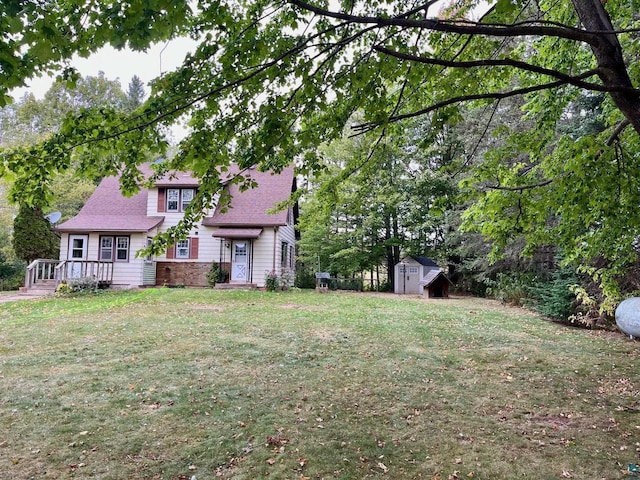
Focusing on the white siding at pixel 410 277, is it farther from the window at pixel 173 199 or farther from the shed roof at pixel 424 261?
the window at pixel 173 199

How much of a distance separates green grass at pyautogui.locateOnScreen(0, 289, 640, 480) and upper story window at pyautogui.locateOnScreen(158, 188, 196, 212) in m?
10.8

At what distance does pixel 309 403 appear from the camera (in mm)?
4402

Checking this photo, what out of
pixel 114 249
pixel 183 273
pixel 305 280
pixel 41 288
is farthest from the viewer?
pixel 305 280

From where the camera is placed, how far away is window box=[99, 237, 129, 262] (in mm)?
18016

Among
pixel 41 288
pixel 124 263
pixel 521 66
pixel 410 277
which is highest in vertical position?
pixel 521 66

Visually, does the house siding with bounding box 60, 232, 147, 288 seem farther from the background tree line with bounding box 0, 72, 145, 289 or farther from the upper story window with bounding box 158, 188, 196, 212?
the background tree line with bounding box 0, 72, 145, 289

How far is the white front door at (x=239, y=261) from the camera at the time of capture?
1828cm

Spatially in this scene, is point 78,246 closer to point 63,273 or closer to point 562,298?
point 63,273

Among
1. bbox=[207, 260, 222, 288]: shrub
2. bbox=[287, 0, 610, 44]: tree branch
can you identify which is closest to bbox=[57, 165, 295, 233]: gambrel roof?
bbox=[207, 260, 222, 288]: shrub

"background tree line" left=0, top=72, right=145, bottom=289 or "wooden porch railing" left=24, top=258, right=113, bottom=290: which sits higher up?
"background tree line" left=0, top=72, right=145, bottom=289

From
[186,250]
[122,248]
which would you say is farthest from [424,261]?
[122,248]

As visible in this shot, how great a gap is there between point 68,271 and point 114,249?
1966 mm

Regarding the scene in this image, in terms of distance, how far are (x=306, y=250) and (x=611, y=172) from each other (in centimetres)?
1942

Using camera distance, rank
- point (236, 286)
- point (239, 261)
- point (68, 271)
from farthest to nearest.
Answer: point (239, 261) < point (236, 286) < point (68, 271)
